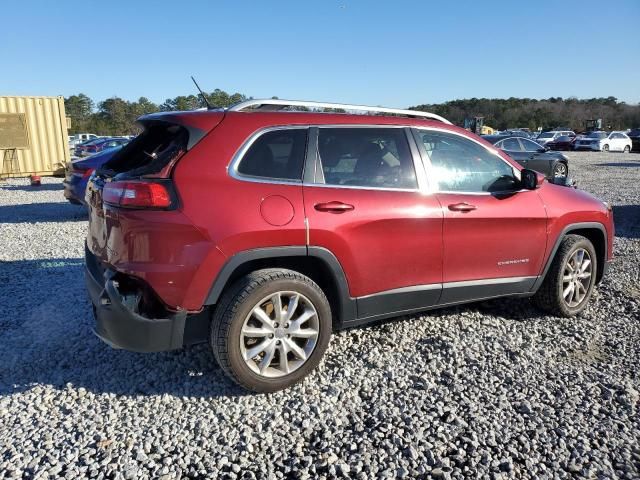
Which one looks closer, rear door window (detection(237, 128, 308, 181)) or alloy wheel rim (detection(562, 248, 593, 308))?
rear door window (detection(237, 128, 308, 181))

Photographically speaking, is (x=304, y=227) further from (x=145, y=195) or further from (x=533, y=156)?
(x=533, y=156)

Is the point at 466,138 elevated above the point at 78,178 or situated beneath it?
elevated above

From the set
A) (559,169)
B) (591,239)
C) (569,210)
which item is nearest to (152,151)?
(569,210)

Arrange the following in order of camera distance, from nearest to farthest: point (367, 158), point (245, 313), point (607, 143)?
point (245, 313) < point (367, 158) < point (607, 143)

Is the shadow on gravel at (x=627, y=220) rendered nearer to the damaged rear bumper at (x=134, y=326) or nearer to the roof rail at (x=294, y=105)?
the roof rail at (x=294, y=105)

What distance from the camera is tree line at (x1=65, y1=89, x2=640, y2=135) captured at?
57781 mm

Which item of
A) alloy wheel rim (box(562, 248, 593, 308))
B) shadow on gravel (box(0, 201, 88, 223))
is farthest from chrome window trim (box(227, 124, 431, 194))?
shadow on gravel (box(0, 201, 88, 223))

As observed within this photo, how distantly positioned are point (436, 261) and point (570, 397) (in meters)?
1.24

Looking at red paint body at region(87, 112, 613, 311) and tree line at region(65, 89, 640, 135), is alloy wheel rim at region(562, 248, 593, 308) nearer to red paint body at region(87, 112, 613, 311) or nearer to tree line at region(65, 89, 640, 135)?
red paint body at region(87, 112, 613, 311)

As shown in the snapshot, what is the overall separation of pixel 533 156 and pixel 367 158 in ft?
48.9

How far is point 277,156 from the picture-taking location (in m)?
3.23

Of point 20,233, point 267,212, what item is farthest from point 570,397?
point 20,233

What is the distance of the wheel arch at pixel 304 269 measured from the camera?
9.82ft

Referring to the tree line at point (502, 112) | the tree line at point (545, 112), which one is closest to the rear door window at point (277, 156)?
the tree line at point (502, 112)
